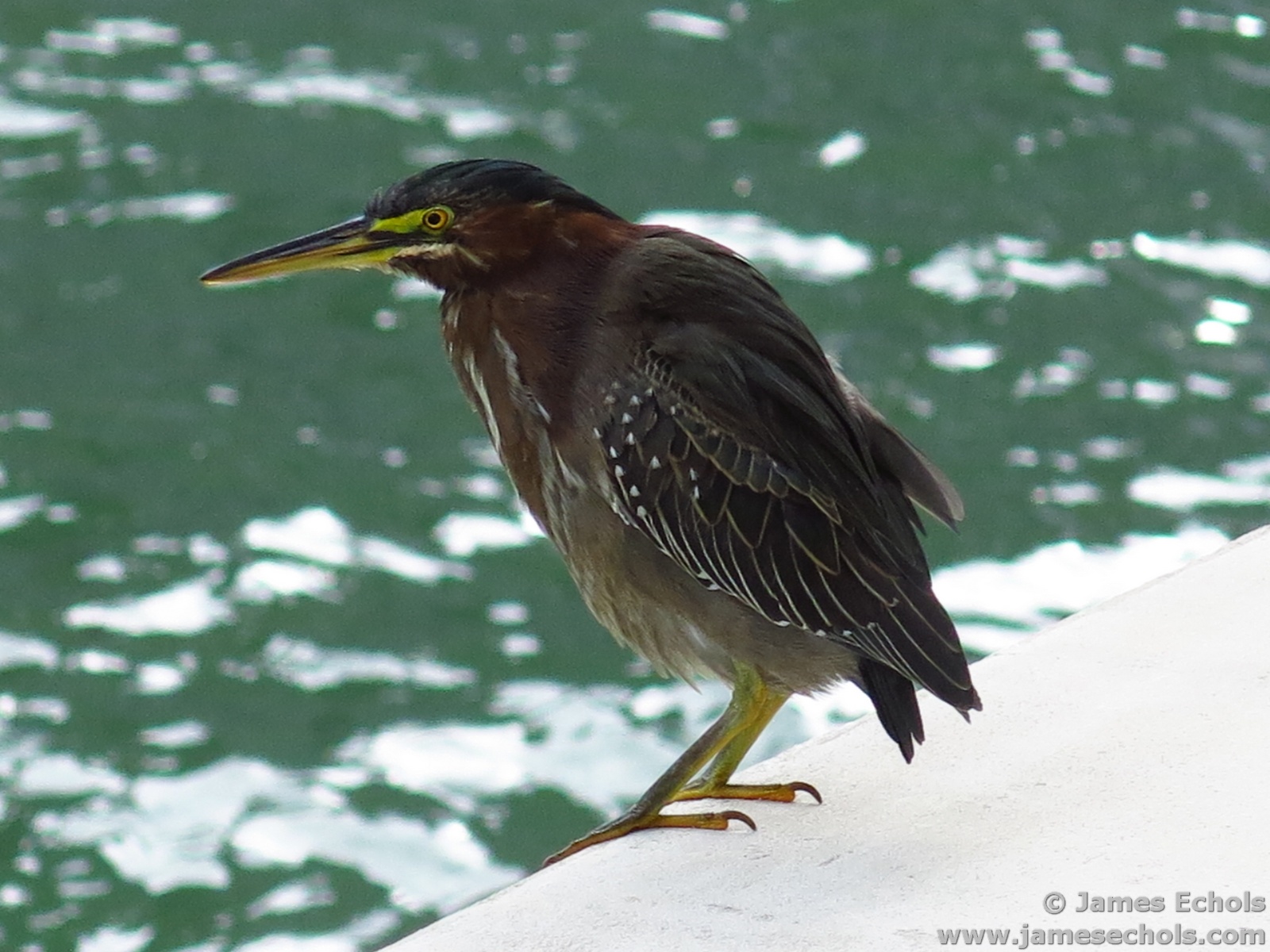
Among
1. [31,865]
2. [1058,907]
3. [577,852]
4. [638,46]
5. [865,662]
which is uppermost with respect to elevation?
[638,46]

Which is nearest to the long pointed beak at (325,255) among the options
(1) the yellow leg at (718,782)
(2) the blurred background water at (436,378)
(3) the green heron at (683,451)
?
(3) the green heron at (683,451)

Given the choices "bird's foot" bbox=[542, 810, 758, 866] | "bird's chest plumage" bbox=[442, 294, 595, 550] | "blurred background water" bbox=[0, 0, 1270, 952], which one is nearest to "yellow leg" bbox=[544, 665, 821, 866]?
"bird's foot" bbox=[542, 810, 758, 866]

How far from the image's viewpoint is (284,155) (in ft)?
22.6

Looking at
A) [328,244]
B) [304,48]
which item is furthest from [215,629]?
[304,48]

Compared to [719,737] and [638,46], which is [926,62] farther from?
[719,737]

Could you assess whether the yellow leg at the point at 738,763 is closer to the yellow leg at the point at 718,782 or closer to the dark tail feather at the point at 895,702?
the yellow leg at the point at 718,782

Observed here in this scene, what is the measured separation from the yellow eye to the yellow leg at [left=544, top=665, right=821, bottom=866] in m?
0.78

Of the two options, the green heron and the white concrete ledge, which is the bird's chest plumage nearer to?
the green heron

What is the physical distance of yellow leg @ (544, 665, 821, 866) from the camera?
2.77 meters

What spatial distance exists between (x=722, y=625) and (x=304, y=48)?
16.8ft

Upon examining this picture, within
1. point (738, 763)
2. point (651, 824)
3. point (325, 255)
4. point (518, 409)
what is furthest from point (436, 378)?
point (651, 824)

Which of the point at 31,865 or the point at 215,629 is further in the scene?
the point at 215,629

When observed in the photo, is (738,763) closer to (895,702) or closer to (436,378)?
(895,702)

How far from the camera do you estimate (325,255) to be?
3.02 meters
